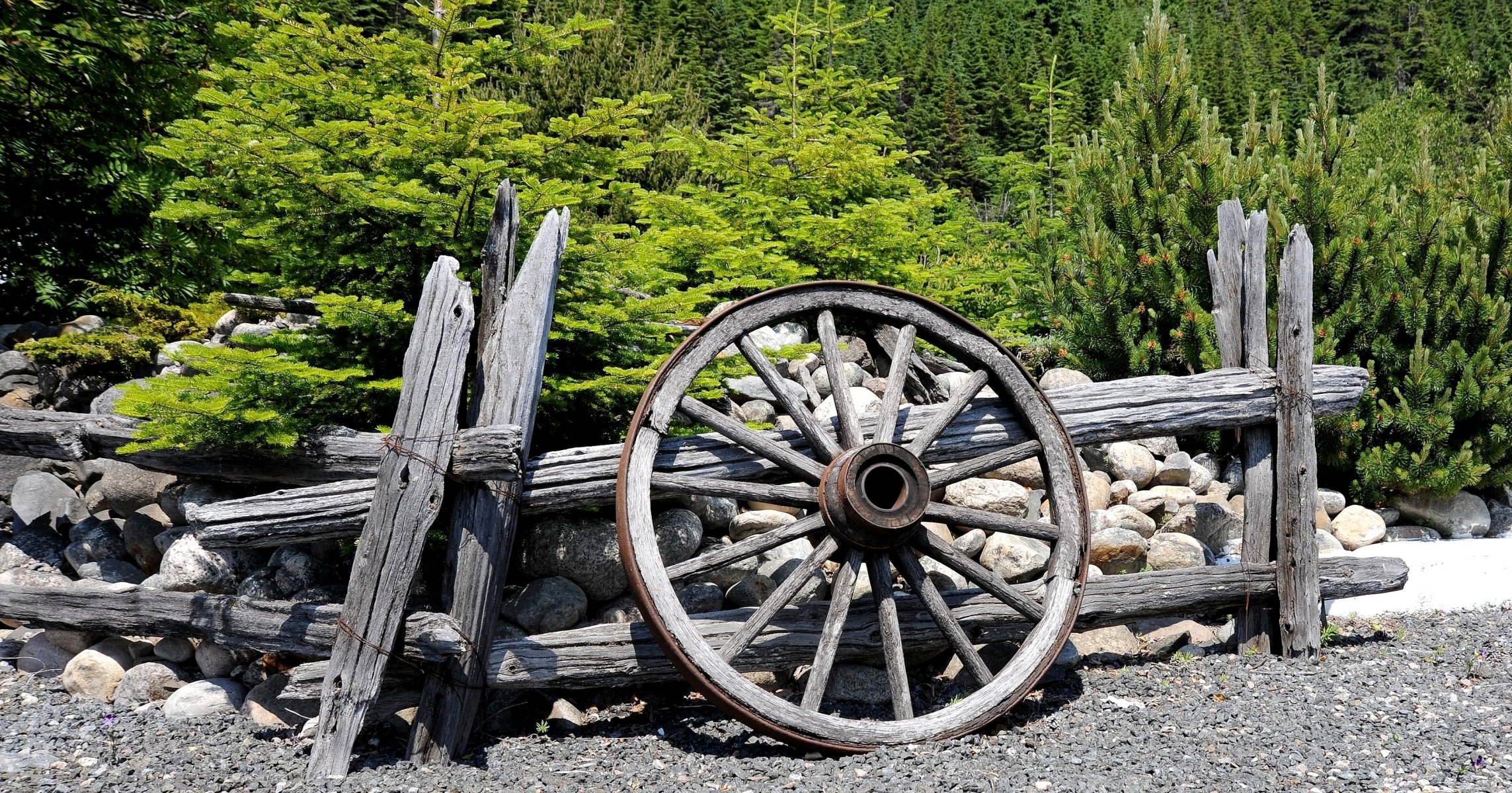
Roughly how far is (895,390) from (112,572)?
14.3ft

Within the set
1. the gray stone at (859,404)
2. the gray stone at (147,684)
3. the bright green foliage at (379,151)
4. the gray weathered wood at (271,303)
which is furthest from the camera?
Answer: the gray stone at (859,404)

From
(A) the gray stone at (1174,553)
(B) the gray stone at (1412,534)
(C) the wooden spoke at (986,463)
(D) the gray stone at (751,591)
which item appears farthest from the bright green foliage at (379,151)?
(B) the gray stone at (1412,534)

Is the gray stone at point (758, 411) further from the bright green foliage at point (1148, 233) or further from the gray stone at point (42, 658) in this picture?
the gray stone at point (42, 658)

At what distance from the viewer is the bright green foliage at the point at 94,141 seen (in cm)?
683

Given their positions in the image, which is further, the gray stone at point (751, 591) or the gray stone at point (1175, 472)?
the gray stone at point (1175, 472)

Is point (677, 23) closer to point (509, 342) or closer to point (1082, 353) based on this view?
point (1082, 353)

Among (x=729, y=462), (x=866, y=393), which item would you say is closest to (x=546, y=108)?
(x=866, y=393)

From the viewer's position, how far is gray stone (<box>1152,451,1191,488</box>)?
6477 millimetres

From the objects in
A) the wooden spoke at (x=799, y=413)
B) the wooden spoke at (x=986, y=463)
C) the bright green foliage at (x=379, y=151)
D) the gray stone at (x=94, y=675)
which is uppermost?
the bright green foliage at (x=379, y=151)

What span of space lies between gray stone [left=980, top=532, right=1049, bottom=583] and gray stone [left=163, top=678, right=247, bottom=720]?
12.4ft

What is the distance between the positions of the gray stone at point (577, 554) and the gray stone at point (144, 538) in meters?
2.17

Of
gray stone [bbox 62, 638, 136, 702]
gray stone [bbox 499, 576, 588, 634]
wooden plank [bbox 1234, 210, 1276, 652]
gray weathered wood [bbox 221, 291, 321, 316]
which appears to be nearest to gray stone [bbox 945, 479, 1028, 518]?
wooden plank [bbox 1234, 210, 1276, 652]

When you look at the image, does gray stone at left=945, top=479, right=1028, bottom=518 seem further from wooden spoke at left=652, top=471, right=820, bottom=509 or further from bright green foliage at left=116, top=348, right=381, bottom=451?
bright green foliage at left=116, top=348, right=381, bottom=451

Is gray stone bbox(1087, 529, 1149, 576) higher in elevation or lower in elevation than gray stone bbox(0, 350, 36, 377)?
lower
